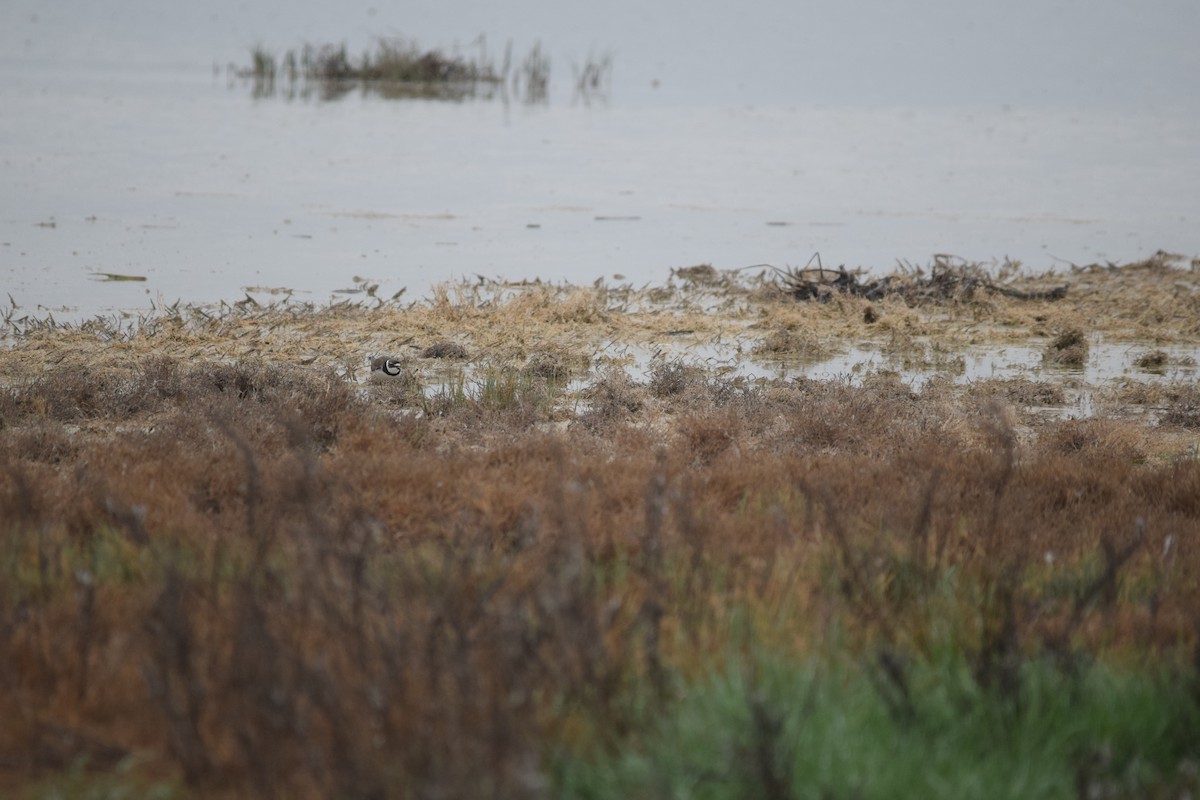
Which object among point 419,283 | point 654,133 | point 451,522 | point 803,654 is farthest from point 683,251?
point 654,133

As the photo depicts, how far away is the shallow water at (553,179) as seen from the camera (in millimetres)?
12812

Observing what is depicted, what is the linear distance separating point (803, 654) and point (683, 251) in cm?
1057

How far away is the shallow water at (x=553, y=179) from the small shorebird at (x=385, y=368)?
3.15 meters

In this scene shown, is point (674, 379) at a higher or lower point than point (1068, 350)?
lower

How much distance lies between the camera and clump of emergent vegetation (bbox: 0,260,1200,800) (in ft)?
10.1

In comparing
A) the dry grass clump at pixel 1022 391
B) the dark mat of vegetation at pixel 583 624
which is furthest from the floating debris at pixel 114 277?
the dry grass clump at pixel 1022 391

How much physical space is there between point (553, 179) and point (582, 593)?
16609 millimetres

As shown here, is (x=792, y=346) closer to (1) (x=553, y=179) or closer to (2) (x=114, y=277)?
(2) (x=114, y=277)

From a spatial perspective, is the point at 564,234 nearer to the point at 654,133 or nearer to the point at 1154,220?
the point at 1154,220

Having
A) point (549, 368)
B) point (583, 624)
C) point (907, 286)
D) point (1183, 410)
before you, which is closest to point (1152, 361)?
point (1183, 410)

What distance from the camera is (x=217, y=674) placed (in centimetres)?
342

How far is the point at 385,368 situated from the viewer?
8.02m

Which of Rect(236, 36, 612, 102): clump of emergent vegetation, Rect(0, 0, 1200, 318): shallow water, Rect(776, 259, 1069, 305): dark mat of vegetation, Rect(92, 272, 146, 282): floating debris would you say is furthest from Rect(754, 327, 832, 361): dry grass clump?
Rect(236, 36, 612, 102): clump of emergent vegetation

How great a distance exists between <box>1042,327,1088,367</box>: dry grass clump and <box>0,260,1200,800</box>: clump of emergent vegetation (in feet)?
5.07
